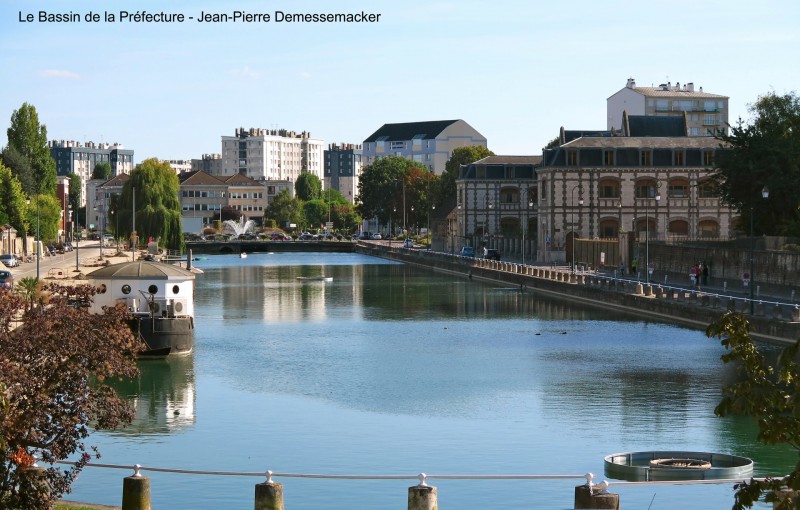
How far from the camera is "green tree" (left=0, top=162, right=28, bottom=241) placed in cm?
12588

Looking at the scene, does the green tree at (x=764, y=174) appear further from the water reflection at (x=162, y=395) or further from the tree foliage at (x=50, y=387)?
the tree foliage at (x=50, y=387)

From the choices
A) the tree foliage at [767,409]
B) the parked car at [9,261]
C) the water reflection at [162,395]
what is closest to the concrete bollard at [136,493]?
the tree foliage at [767,409]

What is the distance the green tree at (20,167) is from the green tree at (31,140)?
1.88 meters

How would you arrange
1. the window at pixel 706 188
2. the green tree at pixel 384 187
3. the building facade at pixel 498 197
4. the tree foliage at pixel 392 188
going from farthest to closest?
the green tree at pixel 384 187
the tree foliage at pixel 392 188
the building facade at pixel 498 197
the window at pixel 706 188

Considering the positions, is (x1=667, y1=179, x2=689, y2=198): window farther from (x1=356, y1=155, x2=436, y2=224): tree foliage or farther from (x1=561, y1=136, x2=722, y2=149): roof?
(x1=356, y1=155, x2=436, y2=224): tree foliage

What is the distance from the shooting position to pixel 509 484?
29375mm

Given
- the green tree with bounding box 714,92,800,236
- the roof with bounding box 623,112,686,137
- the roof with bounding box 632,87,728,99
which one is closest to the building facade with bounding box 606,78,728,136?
the roof with bounding box 632,87,728,99

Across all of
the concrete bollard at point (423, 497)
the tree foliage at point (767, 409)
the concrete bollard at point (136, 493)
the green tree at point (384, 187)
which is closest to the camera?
the tree foliage at point (767, 409)

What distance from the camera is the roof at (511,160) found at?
448 feet

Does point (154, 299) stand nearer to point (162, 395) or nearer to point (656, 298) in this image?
point (162, 395)

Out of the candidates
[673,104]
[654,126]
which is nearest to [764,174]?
[654,126]

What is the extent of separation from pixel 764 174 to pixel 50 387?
67.5m

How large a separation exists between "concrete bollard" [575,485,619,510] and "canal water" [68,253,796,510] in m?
6.04

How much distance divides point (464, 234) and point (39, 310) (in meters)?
118
